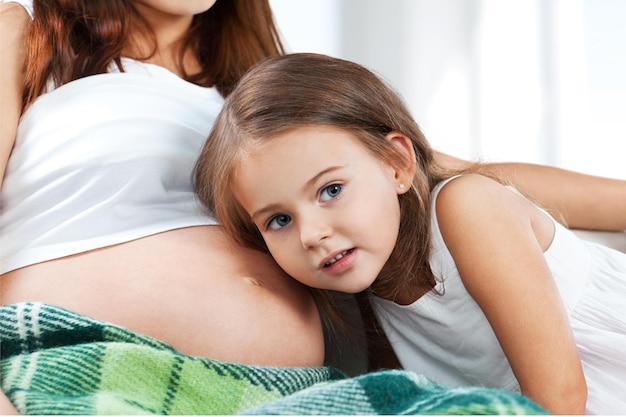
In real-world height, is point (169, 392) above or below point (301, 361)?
above

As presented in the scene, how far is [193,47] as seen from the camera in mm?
1525

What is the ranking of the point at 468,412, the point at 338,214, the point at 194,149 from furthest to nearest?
the point at 194,149, the point at 338,214, the point at 468,412

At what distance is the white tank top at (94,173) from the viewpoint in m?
1.15

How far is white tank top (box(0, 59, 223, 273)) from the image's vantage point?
115cm

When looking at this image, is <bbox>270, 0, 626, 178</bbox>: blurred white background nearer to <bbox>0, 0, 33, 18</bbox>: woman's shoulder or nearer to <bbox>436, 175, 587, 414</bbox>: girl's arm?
<bbox>0, 0, 33, 18</bbox>: woman's shoulder

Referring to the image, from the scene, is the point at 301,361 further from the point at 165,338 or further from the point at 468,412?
the point at 468,412

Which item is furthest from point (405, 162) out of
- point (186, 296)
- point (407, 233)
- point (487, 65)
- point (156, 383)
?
point (487, 65)

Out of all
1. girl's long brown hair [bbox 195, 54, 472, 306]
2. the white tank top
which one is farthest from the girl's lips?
the white tank top

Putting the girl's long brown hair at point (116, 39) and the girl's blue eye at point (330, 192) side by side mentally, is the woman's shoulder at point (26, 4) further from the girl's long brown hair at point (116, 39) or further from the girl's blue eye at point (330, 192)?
the girl's blue eye at point (330, 192)

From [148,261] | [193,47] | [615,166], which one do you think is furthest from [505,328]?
[615,166]

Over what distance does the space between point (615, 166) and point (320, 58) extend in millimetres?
1444

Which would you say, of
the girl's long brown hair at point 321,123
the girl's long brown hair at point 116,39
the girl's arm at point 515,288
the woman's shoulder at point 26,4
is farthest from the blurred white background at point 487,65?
the girl's arm at point 515,288

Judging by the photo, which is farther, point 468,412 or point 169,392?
point 169,392

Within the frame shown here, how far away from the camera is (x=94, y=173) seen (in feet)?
3.89
